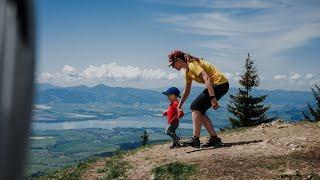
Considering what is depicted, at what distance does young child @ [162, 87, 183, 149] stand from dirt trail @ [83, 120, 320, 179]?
1.56 ft

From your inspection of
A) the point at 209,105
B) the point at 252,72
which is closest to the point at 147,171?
the point at 209,105

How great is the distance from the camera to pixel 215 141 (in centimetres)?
1334

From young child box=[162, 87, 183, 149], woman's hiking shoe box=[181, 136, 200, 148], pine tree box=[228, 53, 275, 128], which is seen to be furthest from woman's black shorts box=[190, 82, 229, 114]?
pine tree box=[228, 53, 275, 128]

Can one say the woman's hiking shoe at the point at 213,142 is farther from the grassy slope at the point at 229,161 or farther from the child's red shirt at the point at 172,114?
the child's red shirt at the point at 172,114

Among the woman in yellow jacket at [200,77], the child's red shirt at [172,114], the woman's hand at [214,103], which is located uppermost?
the woman in yellow jacket at [200,77]

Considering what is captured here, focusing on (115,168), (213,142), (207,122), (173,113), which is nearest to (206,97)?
(207,122)

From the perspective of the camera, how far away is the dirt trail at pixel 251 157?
33.6 ft

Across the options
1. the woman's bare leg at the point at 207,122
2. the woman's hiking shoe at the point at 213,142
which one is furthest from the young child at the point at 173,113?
the woman's hiking shoe at the point at 213,142

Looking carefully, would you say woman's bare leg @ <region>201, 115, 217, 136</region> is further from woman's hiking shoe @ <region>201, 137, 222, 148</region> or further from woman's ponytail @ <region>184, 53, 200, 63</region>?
woman's ponytail @ <region>184, 53, 200, 63</region>

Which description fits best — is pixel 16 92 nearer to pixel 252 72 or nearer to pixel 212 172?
pixel 212 172

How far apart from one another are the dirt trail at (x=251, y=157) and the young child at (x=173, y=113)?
1.56ft

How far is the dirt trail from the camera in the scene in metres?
10.2

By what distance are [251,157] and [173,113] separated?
361 centimetres

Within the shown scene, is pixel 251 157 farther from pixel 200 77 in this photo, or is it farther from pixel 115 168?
pixel 115 168
